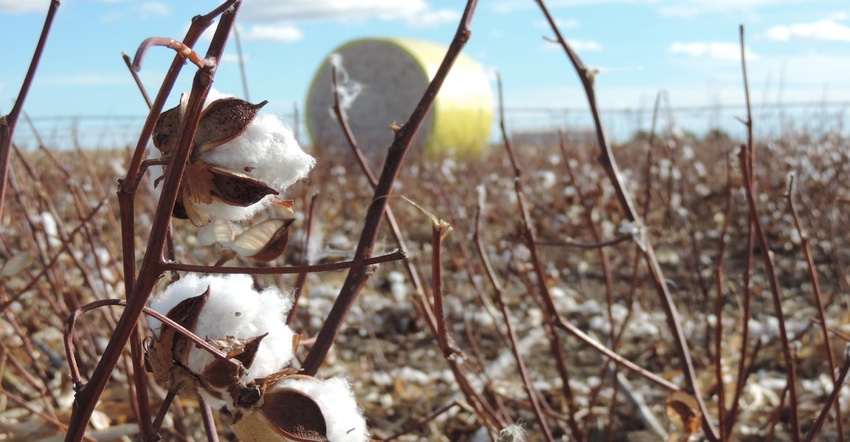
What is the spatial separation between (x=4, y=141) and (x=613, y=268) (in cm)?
304

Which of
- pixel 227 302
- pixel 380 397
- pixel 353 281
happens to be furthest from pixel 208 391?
pixel 380 397

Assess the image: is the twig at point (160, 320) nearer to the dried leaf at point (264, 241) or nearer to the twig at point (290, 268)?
the twig at point (290, 268)

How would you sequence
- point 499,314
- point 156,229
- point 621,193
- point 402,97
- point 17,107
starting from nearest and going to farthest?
point 156,229 < point 17,107 < point 621,193 < point 499,314 < point 402,97

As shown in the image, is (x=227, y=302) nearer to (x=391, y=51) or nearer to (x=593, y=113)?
(x=593, y=113)

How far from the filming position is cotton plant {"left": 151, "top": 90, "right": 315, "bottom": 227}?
417mm

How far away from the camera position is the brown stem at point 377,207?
62cm

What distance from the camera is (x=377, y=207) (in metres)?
0.66

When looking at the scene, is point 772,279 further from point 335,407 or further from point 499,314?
point 499,314

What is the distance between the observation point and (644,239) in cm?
96

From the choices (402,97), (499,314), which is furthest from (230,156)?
(402,97)

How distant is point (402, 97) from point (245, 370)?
31.0ft

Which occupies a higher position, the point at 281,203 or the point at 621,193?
the point at 621,193

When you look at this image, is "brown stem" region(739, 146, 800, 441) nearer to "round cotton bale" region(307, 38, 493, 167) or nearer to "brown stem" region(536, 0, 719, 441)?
"brown stem" region(536, 0, 719, 441)

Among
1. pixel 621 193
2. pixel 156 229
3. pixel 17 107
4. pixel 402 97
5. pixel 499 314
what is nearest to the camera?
pixel 156 229
